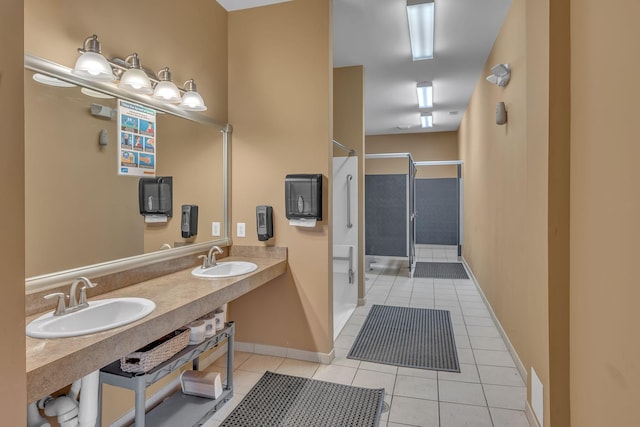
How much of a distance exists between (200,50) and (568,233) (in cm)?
264

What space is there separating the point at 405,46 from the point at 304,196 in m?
2.19

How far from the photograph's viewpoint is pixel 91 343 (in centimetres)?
126

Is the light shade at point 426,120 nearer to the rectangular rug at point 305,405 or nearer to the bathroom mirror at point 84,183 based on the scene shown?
the bathroom mirror at point 84,183

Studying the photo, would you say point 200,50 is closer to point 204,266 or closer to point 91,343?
point 204,266

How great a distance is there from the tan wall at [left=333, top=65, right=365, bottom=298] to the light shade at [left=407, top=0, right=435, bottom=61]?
2.37 feet

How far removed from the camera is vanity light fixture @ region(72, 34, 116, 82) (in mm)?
1694

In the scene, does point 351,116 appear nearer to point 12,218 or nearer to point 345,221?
point 345,221

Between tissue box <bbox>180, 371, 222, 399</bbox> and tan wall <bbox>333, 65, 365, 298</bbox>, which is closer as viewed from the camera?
tissue box <bbox>180, 371, 222, 399</bbox>

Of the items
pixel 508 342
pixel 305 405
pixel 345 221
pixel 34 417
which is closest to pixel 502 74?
pixel 345 221

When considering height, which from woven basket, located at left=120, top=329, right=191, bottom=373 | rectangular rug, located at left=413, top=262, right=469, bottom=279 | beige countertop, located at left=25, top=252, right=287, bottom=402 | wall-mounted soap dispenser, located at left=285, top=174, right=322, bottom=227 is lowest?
rectangular rug, located at left=413, top=262, right=469, bottom=279

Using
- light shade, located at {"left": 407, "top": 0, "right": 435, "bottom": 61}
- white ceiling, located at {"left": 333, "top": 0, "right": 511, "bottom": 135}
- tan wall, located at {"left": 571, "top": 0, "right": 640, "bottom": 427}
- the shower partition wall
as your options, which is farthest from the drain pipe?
the shower partition wall

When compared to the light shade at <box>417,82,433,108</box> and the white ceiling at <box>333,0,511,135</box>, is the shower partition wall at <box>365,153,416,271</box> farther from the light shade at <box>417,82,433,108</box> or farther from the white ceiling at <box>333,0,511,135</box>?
the white ceiling at <box>333,0,511,135</box>

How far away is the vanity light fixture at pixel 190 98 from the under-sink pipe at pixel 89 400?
1.68m

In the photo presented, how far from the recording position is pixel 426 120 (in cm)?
722
